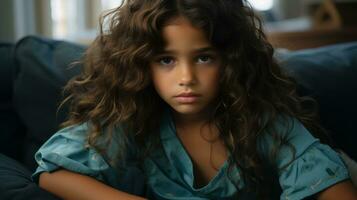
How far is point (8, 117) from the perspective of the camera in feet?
4.50

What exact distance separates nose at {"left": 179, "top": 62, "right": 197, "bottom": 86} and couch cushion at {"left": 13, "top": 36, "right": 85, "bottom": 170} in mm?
403

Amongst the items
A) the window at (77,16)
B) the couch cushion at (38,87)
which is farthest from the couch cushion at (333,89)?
the window at (77,16)

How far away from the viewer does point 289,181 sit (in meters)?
1.01

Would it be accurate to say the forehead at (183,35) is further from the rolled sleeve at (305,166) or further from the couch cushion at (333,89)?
the couch cushion at (333,89)

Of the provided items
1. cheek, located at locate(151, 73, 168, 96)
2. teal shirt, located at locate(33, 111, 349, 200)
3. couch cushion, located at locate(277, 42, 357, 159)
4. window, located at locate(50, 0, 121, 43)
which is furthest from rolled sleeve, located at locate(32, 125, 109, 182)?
window, located at locate(50, 0, 121, 43)

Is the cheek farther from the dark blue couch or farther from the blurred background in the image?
the blurred background

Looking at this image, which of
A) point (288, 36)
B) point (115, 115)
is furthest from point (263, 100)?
point (288, 36)

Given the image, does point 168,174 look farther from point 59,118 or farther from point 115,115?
point 59,118

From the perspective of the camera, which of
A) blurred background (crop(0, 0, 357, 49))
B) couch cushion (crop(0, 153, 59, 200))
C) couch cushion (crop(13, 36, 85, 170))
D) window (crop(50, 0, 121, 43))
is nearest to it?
couch cushion (crop(0, 153, 59, 200))

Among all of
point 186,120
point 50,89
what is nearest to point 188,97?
point 186,120

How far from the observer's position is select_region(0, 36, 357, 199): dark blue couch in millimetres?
1290

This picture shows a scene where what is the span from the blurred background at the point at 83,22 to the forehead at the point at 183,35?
33.6 inches

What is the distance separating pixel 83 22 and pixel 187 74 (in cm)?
194

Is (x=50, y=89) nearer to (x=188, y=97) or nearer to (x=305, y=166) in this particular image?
(x=188, y=97)
